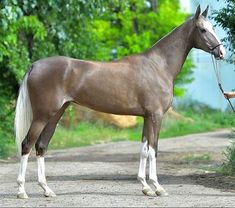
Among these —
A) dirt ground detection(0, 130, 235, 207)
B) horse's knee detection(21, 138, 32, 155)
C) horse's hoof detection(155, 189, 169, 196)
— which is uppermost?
horse's knee detection(21, 138, 32, 155)

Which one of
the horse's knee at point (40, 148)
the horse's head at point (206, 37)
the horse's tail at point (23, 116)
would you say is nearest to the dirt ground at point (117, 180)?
the horse's knee at point (40, 148)

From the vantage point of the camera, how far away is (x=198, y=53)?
36781 mm

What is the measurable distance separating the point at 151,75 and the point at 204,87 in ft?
89.6

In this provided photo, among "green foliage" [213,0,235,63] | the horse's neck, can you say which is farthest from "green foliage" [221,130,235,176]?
the horse's neck

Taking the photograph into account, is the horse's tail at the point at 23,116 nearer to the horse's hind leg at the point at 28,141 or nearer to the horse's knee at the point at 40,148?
the horse's hind leg at the point at 28,141

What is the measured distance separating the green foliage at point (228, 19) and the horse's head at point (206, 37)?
1.22 metres

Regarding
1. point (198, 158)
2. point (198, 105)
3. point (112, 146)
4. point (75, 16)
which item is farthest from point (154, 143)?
point (198, 105)

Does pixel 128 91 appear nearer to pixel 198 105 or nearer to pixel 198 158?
pixel 198 158

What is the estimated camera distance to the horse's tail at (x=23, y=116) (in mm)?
9617

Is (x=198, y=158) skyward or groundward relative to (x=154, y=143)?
groundward

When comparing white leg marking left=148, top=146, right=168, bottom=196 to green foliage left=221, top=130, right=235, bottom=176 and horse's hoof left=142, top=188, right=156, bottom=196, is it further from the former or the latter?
green foliage left=221, top=130, right=235, bottom=176

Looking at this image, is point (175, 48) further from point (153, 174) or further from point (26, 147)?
point (26, 147)

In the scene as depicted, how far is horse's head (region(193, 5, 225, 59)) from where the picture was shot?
9.96 meters

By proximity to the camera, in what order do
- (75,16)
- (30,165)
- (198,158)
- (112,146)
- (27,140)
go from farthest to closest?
(112,146) → (75,16) → (198,158) → (30,165) → (27,140)
